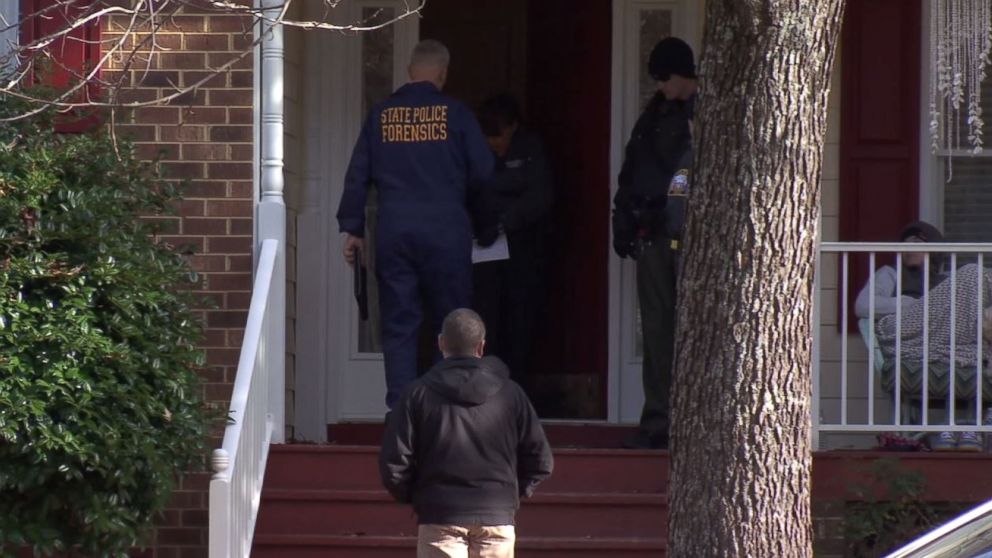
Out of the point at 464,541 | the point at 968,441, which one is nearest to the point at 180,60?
the point at 464,541

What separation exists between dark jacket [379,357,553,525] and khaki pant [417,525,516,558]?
3 cm

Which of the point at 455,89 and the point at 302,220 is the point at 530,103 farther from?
the point at 302,220

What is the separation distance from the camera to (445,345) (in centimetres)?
643

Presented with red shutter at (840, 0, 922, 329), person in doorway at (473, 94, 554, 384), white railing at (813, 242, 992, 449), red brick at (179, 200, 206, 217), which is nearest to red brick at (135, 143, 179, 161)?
red brick at (179, 200, 206, 217)

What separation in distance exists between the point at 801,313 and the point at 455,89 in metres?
4.42

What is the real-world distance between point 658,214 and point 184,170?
2.30 m

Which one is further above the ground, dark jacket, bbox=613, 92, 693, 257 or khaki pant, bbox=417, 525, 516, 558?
dark jacket, bbox=613, 92, 693, 257

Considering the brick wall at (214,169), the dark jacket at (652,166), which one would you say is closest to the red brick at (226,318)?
the brick wall at (214,169)

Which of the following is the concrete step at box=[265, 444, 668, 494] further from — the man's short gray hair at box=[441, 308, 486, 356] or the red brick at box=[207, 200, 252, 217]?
the man's short gray hair at box=[441, 308, 486, 356]

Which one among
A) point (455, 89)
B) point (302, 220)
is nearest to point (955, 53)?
point (455, 89)

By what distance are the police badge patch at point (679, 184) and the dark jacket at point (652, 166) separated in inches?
2.6

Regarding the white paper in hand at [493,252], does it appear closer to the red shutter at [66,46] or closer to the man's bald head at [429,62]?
the man's bald head at [429,62]

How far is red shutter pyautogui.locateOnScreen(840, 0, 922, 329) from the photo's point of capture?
937 cm

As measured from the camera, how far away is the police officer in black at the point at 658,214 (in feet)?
27.7
